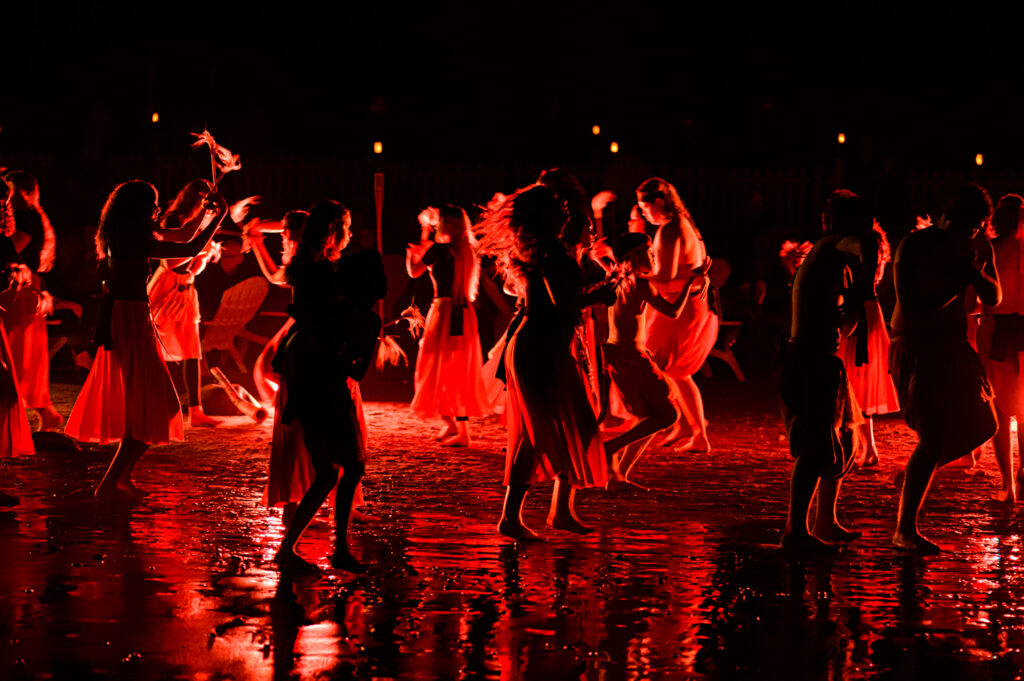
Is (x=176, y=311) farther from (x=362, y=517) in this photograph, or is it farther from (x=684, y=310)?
(x=362, y=517)

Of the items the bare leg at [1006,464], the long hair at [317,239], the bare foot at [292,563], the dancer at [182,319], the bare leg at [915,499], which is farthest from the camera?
the dancer at [182,319]

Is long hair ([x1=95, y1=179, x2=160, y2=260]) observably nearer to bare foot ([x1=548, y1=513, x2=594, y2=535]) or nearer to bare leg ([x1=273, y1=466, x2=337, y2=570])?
bare leg ([x1=273, y1=466, x2=337, y2=570])

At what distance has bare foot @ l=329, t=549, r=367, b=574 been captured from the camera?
23.0ft

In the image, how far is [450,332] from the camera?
1269 centimetres

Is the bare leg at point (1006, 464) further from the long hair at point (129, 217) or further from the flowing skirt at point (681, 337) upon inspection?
the long hair at point (129, 217)

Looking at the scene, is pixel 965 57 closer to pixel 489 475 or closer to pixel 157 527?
pixel 489 475

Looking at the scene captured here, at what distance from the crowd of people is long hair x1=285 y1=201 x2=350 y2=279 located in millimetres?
11

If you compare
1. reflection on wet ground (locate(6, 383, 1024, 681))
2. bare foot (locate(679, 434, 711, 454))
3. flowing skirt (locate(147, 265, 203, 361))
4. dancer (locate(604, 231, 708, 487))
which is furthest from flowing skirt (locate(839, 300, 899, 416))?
flowing skirt (locate(147, 265, 203, 361))

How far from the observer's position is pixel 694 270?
10883mm

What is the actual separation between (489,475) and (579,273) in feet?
9.65

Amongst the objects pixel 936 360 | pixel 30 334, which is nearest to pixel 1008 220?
pixel 936 360

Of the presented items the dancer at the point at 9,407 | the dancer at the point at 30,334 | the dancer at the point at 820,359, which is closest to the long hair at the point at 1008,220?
the dancer at the point at 820,359

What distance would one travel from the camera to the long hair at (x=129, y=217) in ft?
29.6

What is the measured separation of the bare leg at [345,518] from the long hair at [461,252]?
17.4ft
